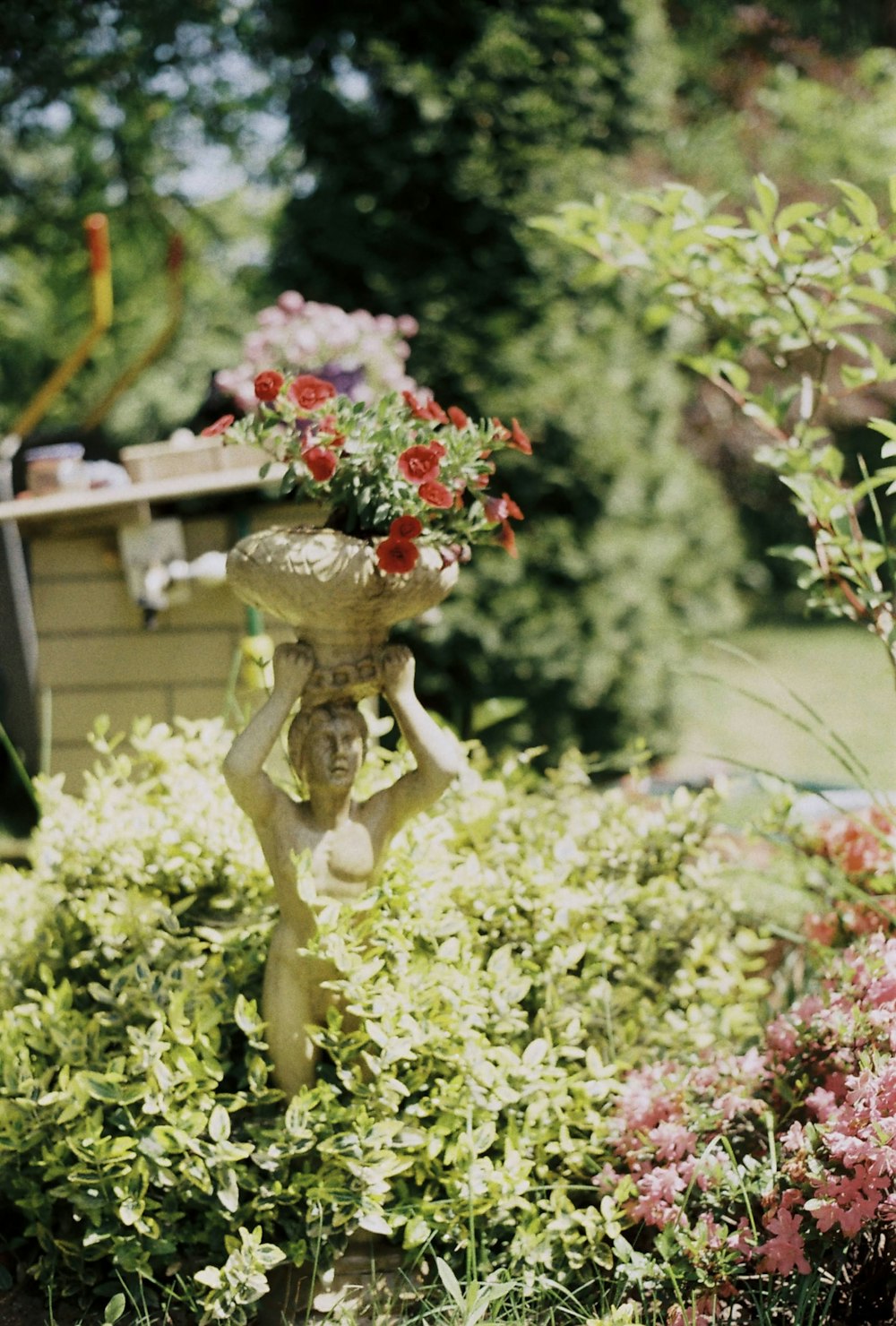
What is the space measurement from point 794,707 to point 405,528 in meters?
5.97

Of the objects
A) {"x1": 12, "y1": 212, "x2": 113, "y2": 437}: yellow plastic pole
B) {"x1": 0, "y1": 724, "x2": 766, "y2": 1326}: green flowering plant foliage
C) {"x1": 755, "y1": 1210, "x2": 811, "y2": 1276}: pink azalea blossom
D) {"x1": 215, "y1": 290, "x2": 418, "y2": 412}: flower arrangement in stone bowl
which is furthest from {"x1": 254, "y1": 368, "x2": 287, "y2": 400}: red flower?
{"x1": 12, "y1": 212, "x2": 113, "y2": 437}: yellow plastic pole

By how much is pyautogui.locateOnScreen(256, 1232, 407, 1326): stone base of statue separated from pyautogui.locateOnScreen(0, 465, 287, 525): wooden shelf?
186 centimetres

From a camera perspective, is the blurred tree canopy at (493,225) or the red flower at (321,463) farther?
the blurred tree canopy at (493,225)

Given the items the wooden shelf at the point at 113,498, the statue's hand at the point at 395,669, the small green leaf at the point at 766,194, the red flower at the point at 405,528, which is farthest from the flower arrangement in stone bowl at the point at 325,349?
the red flower at the point at 405,528

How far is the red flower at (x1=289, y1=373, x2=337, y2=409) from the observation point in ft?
6.15

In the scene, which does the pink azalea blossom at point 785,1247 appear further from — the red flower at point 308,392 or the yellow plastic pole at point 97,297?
the yellow plastic pole at point 97,297

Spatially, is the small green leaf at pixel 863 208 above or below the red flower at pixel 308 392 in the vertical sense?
above

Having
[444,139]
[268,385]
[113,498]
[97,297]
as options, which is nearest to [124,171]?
[444,139]

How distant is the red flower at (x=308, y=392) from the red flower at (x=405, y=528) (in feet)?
0.90

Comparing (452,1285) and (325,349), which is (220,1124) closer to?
(452,1285)

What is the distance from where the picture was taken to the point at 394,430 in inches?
73.3

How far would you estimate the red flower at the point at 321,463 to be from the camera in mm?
1807

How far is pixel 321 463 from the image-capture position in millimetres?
1807

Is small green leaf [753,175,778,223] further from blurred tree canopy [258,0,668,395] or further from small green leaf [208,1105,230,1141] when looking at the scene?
blurred tree canopy [258,0,668,395]
